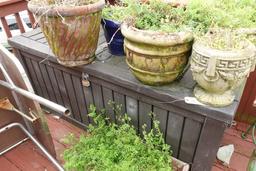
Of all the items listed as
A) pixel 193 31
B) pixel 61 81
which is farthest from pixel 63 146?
pixel 193 31

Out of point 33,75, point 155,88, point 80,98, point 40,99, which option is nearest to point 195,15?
point 155,88

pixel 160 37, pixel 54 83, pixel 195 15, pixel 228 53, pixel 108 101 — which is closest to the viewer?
pixel 228 53

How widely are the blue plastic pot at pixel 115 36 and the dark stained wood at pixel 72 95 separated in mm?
400

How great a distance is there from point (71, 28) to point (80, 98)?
67cm

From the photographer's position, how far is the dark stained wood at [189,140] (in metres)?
1.38

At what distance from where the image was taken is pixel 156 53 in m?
1.21

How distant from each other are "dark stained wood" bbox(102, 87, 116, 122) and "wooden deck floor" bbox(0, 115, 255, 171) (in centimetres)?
47

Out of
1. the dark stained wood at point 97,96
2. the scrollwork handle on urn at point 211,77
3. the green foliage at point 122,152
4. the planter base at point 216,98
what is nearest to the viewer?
the scrollwork handle on urn at point 211,77

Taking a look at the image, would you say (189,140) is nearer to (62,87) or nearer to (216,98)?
(216,98)

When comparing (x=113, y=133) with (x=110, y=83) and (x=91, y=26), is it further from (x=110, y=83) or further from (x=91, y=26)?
(x=91, y=26)

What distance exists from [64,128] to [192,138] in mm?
1221

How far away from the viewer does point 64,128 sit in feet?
7.16

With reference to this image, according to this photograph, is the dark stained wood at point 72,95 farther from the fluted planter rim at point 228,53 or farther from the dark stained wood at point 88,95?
the fluted planter rim at point 228,53

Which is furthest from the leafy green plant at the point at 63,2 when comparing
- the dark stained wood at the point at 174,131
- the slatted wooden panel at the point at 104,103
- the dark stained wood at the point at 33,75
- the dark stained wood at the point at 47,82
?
the dark stained wood at the point at 174,131
